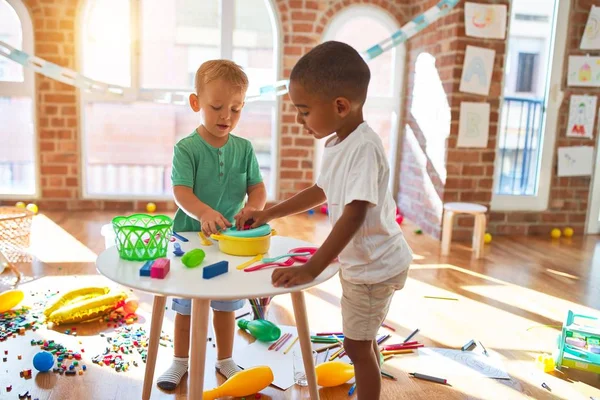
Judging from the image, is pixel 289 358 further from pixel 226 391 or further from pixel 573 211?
pixel 573 211

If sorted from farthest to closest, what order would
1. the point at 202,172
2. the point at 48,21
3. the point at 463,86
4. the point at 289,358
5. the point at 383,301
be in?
the point at 48,21, the point at 463,86, the point at 289,358, the point at 202,172, the point at 383,301

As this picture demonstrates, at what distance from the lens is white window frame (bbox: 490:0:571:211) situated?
3436 millimetres

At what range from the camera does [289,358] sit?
1.70m

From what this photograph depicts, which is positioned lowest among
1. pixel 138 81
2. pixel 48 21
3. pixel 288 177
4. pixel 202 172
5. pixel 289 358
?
pixel 289 358

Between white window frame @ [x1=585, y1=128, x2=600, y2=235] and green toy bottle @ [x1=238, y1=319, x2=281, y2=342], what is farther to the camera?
white window frame @ [x1=585, y1=128, x2=600, y2=235]

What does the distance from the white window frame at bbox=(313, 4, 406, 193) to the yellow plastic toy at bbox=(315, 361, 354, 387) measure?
2.52 metres

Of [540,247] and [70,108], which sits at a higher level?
[70,108]

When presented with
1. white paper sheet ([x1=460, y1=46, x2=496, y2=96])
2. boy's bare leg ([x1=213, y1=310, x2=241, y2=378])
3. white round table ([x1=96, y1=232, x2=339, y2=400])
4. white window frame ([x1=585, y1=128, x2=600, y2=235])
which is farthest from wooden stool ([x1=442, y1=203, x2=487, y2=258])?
white round table ([x1=96, y1=232, x2=339, y2=400])

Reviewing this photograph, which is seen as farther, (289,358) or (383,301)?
(289,358)

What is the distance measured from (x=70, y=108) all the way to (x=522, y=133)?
3163 mm

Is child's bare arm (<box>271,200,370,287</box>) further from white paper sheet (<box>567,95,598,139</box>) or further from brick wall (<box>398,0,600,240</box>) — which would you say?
white paper sheet (<box>567,95,598,139</box>)

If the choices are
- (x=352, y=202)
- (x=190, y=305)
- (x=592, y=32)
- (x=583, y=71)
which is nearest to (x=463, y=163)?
(x=583, y=71)

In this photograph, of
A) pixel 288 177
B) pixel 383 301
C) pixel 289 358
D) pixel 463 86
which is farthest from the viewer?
pixel 288 177

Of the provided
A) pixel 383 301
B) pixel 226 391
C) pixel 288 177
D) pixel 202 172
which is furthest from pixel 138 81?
pixel 383 301
